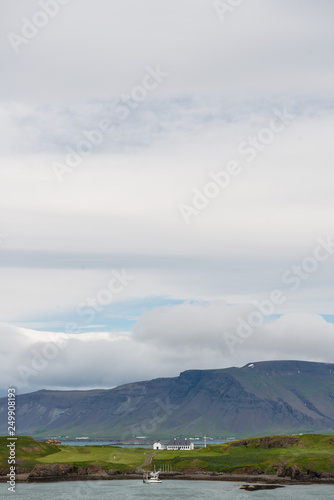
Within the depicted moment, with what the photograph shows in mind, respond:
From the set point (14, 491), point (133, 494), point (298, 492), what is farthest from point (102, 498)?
point (298, 492)

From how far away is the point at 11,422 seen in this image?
13212 centimetres

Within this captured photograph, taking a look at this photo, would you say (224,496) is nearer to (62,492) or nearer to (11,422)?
(62,492)

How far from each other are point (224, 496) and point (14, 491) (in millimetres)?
65433

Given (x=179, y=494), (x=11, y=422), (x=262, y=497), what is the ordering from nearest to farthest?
1. (x=11, y=422)
2. (x=262, y=497)
3. (x=179, y=494)

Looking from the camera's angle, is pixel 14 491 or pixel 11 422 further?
pixel 14 491

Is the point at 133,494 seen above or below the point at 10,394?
below

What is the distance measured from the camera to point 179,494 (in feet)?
630

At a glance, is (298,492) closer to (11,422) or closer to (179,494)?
(179,494)

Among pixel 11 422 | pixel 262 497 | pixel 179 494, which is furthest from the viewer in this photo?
pixel 179 494

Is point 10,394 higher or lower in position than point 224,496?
higher

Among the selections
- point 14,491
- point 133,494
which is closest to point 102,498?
point 133,494

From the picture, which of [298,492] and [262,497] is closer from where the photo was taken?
[262,497]

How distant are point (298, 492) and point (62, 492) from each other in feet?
234

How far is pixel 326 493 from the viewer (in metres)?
191
